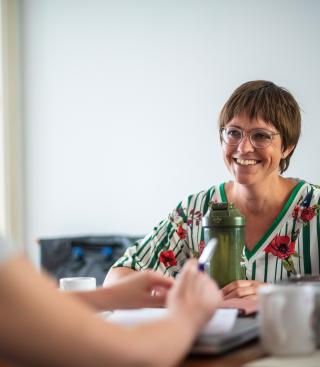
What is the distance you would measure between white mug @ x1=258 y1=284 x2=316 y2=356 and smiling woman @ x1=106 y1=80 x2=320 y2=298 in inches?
46.2

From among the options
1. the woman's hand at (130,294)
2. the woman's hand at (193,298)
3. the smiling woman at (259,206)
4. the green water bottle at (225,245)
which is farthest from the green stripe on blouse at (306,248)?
the woman's hand at (193,298)

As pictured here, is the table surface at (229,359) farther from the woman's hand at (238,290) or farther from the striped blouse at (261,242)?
the striped blouse at (261,242)

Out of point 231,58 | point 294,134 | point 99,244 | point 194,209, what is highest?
point 231,58

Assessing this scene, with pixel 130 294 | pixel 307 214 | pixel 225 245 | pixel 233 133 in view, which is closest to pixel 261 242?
pixel 307 214

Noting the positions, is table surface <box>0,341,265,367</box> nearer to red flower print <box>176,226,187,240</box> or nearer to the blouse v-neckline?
the blouse v-neckline

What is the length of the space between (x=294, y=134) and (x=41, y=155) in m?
2.95

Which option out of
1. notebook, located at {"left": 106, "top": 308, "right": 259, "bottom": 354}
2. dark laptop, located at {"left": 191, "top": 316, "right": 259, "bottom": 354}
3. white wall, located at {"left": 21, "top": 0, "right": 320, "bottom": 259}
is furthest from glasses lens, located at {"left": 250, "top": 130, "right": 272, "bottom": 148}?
white wall, located at {"left": 21, "top": 0, "right": 320, "bottom": 259}

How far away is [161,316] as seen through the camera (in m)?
1.27

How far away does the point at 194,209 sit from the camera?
253cm

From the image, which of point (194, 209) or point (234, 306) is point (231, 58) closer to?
point (194, 209)

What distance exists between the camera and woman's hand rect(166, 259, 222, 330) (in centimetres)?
103

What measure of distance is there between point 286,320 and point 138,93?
12.5 ft

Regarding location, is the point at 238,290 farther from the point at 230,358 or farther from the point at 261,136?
the point at 261,136

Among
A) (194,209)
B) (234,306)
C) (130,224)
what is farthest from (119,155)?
(234,306)
